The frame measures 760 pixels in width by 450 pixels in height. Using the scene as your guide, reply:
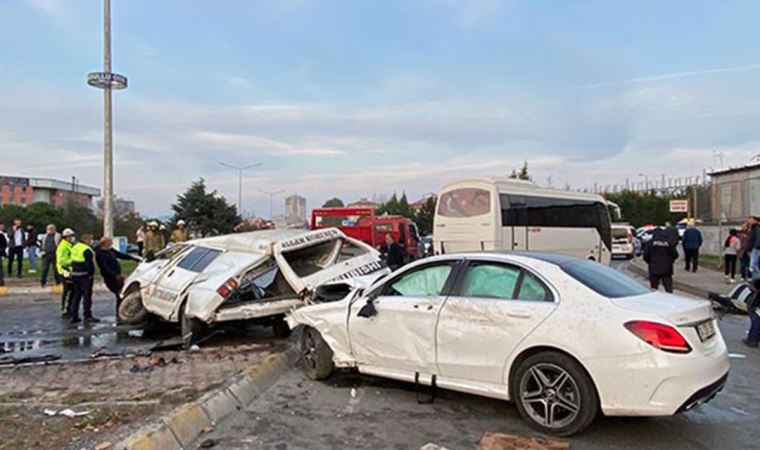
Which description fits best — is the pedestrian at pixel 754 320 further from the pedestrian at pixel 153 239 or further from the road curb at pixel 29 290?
the road curb at pixel 29 290

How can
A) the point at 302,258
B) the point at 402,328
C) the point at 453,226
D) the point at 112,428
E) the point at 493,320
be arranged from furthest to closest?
the point at 453,226 → the point at 302,258 → the point at 402,328 → the point at 493,320 → the point at 112,428

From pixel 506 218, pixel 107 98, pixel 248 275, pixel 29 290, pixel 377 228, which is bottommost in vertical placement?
pixel 29 290

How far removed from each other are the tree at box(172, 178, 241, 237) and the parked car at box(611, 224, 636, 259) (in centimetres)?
3496

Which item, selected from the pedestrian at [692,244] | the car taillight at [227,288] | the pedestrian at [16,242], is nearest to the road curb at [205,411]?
the car taillight at [227,288]

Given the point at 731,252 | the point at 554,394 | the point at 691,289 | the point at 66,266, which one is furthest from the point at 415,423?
the point at 731,252

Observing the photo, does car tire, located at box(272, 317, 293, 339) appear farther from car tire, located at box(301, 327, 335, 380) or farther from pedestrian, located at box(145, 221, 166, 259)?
pedestrian, located at box(145, 221, 166, 259)

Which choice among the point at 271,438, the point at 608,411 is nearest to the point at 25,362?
the point at 271,438

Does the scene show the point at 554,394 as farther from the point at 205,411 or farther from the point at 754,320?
the point at 754,320

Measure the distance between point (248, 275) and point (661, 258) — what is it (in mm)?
9403

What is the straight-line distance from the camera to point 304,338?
723cm

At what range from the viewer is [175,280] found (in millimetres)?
9641

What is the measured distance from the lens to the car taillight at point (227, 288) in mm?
8492

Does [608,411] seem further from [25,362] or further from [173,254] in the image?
[173,254]

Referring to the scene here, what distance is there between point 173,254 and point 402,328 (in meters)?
6.32
